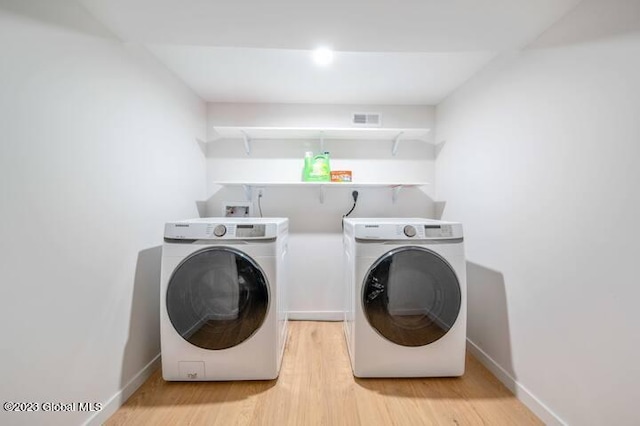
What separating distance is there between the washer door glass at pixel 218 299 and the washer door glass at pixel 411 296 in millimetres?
640

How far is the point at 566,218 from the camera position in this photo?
3.50ft

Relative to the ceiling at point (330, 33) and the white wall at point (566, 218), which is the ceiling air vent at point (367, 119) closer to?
the ceiling at point (330, 33)

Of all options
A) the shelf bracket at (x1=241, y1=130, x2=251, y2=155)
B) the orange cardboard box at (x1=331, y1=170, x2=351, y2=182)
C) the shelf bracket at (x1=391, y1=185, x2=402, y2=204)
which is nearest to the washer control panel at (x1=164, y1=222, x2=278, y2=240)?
the orange cardboard box at (x1=331, y1=170, x2=351, y2=182)

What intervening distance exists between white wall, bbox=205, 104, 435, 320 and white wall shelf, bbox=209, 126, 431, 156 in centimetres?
6

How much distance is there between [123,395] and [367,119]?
8.20ft

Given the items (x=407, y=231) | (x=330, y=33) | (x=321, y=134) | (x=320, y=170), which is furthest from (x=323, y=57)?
(x=407, y=231)

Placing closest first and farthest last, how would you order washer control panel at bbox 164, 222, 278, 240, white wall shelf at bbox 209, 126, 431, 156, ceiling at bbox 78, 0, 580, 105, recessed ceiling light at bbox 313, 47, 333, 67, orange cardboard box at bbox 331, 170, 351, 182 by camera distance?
ceiling at bbox 78, 0, 580, 105 < washer control panel at bbox 164, 222, 278, 240 < recessed ceiling light at bbox 313, 47, 333, 67 < white wall shelf at bbox 209, 126, 431, 156 < orange cardboard box at bbox 331, 170, 351, 182

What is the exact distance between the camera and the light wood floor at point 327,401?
1.20 meters

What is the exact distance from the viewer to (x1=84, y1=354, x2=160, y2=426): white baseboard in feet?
3.70

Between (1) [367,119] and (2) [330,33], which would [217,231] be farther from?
(1) [367,119]

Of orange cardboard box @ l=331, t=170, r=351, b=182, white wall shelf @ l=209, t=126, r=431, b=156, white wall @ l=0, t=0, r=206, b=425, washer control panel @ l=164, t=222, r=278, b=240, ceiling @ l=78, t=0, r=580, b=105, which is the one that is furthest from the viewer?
orange cardboard box @ l=331, t=170, r=351, b=182

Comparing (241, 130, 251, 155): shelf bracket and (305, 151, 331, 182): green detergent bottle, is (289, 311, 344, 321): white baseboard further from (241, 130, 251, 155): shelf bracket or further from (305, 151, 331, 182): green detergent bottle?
(241, 130, 251, 155): shelf bracket

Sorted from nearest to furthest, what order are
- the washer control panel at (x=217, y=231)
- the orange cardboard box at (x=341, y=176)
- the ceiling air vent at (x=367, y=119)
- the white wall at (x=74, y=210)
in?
the white wall at (x=74, y=210)
the washer control panel at (x=217, y=231)
the orange cardboard box at (x=341, y=176)
the ceiling air vent at (x=367, y=119)

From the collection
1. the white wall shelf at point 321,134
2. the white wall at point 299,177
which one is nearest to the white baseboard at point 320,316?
the white wall at point 299,177
